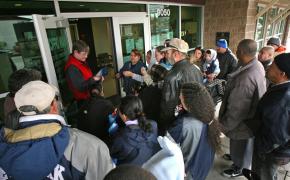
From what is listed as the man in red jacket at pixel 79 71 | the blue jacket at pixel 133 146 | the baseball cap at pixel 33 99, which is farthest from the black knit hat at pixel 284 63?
the man in red jacket at pixel 79 71

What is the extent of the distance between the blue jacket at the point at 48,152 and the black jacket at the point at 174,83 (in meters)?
1.09

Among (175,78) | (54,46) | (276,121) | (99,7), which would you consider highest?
(99,7)

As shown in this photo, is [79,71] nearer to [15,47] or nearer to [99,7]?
[15,47]

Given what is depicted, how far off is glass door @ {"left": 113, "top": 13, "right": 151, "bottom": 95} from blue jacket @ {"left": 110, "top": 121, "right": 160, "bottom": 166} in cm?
270

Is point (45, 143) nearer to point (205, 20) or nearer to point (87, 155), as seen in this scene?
point (87, 155)

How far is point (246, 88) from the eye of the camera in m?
1.82

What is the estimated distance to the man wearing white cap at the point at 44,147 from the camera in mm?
863

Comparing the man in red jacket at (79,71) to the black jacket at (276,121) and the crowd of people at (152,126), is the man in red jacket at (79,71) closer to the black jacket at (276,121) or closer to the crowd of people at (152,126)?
the crowd of people at (152,126)

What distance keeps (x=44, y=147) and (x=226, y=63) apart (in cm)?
337

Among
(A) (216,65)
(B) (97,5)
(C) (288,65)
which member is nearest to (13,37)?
(B) (97,5)

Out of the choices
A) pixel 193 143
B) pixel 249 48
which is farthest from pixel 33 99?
pixel 249 48

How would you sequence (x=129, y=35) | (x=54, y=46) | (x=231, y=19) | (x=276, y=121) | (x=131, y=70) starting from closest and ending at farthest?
(x=276, y=121) < (x=54, y=46) < (x=131, y=70) < (x=129, y=35) < (x=231, y=19)

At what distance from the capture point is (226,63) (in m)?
3.49

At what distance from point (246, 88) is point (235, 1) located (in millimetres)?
4689
